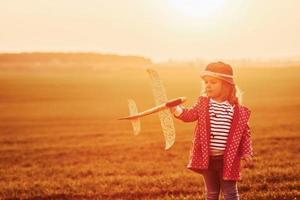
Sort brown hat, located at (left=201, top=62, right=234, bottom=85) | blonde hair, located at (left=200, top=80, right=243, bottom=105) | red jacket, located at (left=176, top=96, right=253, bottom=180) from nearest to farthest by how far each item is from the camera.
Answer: red jacket, located at (left=176, top=96, right=253, bottom=180) → brown hat, located at (left=201, top=62, right=234, bottom=85) → blonde hair, located at (left=200, top=80, right=243, bottom=105)

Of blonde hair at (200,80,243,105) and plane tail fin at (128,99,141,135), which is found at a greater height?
blonde hair at (200,80,243,105)

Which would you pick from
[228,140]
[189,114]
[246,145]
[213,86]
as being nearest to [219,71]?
[213,86]

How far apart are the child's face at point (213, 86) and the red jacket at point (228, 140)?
9 cm

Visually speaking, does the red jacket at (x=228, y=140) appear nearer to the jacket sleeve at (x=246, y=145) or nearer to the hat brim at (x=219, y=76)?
the jacket sleeve at (x=246, y=145)

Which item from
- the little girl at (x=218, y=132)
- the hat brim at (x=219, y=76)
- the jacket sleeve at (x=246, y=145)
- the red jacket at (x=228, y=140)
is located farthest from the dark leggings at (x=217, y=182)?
the hat brim at (x=219, y=76)

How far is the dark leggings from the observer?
6766mm

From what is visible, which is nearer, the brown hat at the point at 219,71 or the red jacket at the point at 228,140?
the red jacket at the point at 228,140

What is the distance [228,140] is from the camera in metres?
6.76

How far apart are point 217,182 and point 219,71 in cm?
135

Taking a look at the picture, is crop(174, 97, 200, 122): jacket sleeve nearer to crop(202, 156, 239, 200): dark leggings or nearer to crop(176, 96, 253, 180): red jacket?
crop(176, 96, 253, 180): red jacket

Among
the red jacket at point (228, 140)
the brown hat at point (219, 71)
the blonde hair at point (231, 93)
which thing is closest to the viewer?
the red jacket at point (228, 140)

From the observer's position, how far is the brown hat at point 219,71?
679 cm

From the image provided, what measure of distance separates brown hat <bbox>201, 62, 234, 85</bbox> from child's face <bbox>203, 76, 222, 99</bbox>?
0.06 meters

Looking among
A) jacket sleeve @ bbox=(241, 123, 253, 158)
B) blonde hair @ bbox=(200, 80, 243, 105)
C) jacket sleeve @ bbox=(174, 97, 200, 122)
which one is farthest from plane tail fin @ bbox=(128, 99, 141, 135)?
jacket sleeve @ bbox=(241, 123, 253, 158)
